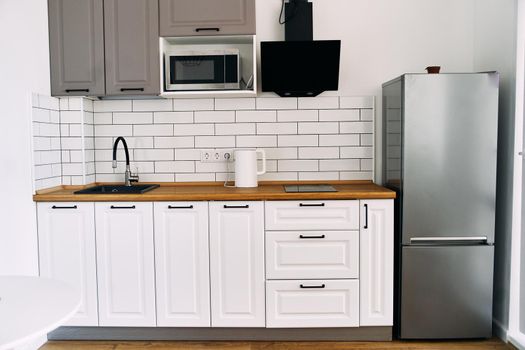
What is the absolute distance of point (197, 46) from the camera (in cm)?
324

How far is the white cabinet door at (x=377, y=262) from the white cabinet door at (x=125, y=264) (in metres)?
1.33

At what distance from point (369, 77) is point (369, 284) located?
1.49m

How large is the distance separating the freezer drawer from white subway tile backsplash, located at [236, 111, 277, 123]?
1.31 m

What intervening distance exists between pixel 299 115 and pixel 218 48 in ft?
2.51

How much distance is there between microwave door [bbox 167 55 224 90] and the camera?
296 cm

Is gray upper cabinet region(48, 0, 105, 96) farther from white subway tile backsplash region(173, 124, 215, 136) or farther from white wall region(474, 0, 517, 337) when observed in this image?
white wall region(474, 0, 517, 337)

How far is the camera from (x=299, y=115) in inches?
130

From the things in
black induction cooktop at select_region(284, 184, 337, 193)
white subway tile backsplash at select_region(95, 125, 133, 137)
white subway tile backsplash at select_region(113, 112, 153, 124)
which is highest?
white subway tile backsplash at select_region(113, 112, 153, 124)

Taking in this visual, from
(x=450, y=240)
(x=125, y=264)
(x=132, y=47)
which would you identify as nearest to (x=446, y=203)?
(x=450, y=240)

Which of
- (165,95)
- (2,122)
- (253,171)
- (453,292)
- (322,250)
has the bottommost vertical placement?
(453,292)

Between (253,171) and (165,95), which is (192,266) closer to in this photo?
(253,171)

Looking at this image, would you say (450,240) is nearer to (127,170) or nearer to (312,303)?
(312,303)

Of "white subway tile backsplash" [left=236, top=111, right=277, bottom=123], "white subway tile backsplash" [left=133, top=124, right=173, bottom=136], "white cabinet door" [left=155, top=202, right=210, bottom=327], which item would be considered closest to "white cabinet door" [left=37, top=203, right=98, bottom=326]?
"white cabinet door" [left=155, top=202, right=210, bottom=327]

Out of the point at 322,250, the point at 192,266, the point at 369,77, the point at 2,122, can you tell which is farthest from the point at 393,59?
the point at 2,122
